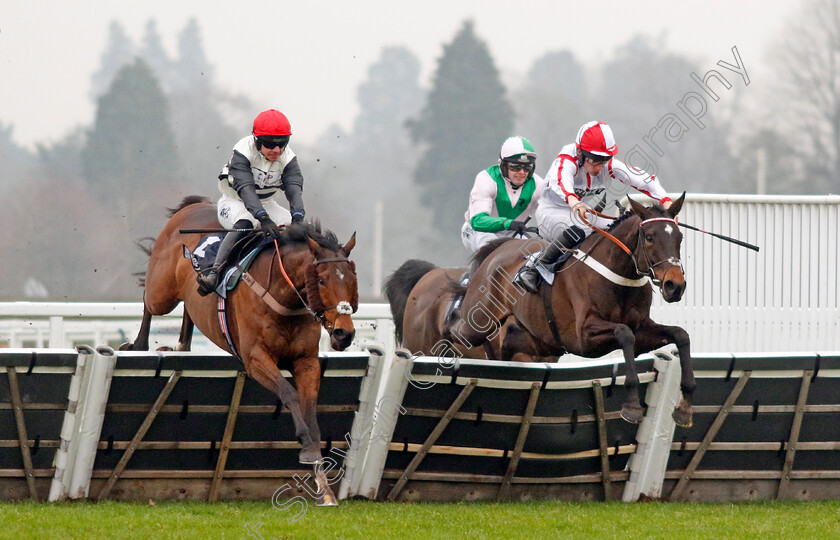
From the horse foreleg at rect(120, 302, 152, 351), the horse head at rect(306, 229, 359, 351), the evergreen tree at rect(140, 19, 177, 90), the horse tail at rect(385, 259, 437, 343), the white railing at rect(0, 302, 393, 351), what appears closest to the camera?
the horse head at rect(306, 229, 359, 351)

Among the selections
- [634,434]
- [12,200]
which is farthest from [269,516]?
[12,200]

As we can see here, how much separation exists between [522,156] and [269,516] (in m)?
3.15

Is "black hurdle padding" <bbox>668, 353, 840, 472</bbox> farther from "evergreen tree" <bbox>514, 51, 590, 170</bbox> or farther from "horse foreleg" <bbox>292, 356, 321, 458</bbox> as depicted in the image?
"evergreen tree" <bbox>514, 51, 590, 170</bbox>

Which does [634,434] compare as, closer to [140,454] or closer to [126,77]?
[140,454]

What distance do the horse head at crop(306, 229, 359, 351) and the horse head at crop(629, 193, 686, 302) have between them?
1.57 m

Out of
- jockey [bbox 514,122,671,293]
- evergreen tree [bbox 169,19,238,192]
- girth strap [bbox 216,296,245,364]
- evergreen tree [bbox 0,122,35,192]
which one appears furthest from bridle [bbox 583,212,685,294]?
evergreen tree [bbox 0,122,35,192]

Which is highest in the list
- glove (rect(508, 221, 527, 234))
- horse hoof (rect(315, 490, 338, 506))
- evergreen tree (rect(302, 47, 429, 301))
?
glove (rect(508, 221, 527, 234))

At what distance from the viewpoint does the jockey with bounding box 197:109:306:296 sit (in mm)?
6262

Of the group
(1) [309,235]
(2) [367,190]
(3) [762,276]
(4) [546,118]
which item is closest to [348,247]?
(1) [309,235]

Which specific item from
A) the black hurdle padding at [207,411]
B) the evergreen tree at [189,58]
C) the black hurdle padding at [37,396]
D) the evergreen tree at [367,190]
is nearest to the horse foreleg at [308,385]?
the black hurdle padding at [207,411]

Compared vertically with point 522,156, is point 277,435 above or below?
below

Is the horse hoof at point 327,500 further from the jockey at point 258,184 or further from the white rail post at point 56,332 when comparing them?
the white rail post at point 56,332

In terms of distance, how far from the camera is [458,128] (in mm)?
33469

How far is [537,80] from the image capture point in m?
47.6
